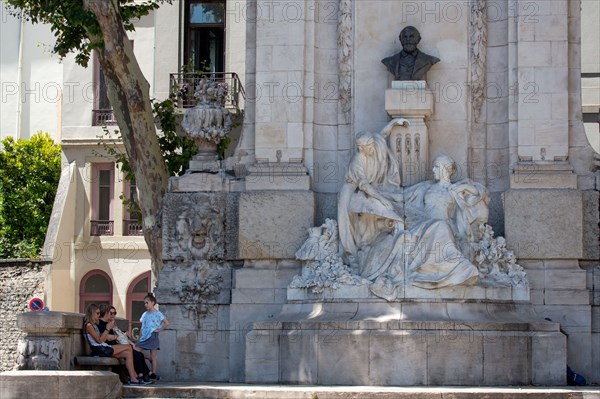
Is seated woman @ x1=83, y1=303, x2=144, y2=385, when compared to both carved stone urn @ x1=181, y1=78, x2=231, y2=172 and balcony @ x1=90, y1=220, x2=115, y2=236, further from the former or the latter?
balcony @ x1=90, y1=220, x2=115, y2=236

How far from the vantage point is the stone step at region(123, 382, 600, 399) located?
2511 cm

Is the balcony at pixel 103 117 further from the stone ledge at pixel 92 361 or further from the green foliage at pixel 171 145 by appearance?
the stone ledge at pixel 92 361

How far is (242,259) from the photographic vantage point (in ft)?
98.2

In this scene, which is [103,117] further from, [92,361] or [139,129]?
[92,361]

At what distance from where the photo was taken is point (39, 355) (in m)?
26.4

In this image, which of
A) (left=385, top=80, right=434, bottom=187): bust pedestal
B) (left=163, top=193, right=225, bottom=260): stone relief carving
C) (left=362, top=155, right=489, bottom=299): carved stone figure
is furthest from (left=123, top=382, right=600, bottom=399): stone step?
(left=385, top=80, right=434, bottom=187): bust pedestal

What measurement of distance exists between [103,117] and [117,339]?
19615 millimetres

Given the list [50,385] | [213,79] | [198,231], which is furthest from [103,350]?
[213,79]

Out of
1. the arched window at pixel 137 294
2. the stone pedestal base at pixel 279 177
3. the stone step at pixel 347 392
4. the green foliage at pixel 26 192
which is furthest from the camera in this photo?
the green foliage at pixel 26 192

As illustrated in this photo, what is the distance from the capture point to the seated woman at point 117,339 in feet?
91.2

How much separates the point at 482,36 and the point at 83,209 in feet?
64.2

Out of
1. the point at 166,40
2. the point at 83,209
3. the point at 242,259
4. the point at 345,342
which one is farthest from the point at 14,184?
the point at 345,342

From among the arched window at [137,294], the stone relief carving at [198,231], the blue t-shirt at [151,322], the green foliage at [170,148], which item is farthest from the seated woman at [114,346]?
the arched window at [137,294]

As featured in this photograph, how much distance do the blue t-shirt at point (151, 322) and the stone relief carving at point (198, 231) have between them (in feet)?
6.03
